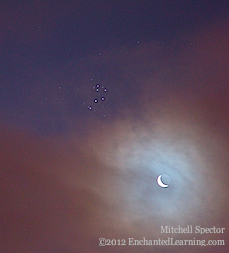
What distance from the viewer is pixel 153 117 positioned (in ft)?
8.46

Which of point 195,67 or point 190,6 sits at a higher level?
point 190,6

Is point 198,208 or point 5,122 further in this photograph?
point 5,122

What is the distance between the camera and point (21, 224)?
8.56 feet

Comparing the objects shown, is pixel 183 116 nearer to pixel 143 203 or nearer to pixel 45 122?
pixel 143 203

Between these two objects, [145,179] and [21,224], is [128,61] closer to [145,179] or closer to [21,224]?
[145,179]

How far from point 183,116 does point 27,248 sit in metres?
1.52

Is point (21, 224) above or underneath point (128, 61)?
underneath

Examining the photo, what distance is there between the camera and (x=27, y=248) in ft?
8.55

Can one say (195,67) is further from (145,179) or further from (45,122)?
(45,122)

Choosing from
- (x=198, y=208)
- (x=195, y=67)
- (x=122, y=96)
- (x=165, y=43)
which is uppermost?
(x=165, y=43)

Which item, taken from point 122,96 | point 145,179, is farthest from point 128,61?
point 145,179

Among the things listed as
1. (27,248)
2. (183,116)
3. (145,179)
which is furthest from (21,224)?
(183,116)

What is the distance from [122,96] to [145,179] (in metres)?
0.64

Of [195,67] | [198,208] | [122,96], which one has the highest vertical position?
[195,67]
